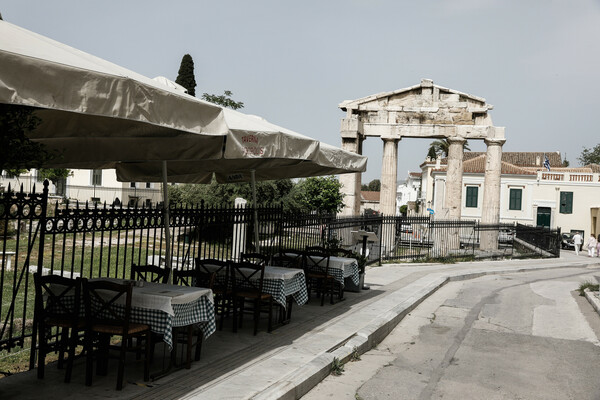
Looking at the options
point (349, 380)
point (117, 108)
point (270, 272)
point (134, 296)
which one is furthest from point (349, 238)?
point (117, 108)

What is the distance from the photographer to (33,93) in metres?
3.23

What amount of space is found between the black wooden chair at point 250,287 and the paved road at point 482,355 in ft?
4.52

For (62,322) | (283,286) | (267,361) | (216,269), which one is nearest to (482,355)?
(283,286)

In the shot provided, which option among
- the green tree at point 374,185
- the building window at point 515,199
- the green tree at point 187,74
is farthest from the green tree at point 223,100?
the green tree at point 374,185

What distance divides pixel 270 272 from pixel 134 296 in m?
2.74

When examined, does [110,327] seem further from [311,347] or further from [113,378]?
[311,347]

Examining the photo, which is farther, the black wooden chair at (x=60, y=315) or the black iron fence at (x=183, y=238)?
the black iron fence at (x=183, y=238)

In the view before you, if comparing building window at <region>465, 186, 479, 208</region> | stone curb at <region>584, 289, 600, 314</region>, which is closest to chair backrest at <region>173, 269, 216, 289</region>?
stone curb at <region>584, 289, 600, 314</region>

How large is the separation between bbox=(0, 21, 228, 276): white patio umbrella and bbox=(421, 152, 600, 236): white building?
47.7 m

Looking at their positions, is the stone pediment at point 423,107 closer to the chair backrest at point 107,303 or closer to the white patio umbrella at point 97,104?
the white patio umbrella at point 97,104

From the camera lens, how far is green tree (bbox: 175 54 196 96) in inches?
1903

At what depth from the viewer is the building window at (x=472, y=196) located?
5466cm

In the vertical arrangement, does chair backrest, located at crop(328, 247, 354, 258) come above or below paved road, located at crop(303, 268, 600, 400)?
above

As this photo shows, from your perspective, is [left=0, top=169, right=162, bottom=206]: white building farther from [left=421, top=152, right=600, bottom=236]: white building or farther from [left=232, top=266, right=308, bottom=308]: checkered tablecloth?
[left=232, top=266, right=308, bottom=308]: checkered tablecloth
